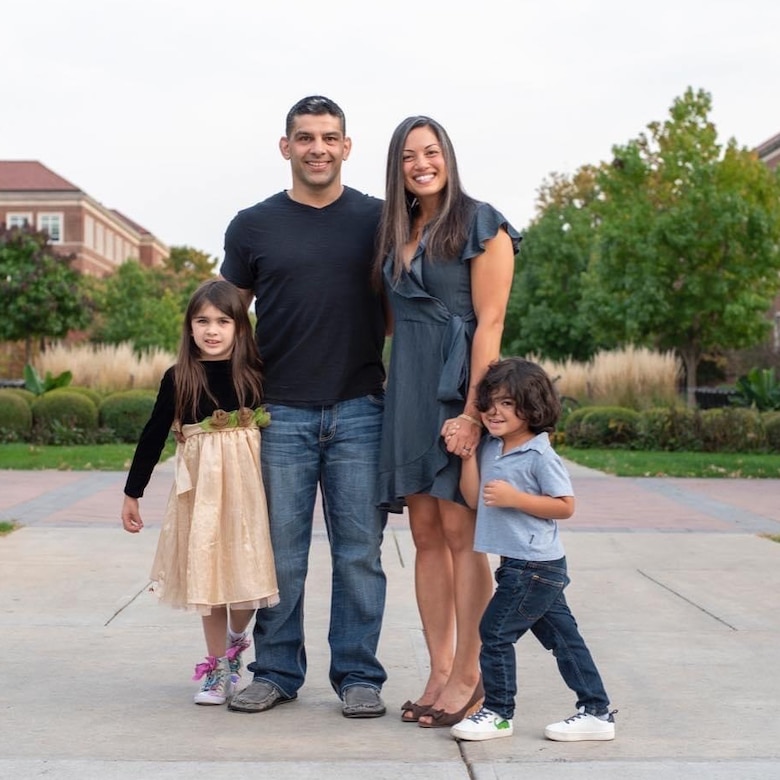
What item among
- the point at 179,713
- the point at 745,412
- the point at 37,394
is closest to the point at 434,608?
the point at 179,713

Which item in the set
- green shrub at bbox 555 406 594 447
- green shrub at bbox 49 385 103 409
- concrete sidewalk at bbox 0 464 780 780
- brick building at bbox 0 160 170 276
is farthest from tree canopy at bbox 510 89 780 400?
brick building at bbox 0 160 170 276

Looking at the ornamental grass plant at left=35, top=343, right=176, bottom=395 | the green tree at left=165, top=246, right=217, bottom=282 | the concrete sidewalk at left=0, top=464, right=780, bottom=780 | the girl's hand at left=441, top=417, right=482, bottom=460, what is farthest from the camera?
the green tree at left=165, top=246, right=217, bottom=282

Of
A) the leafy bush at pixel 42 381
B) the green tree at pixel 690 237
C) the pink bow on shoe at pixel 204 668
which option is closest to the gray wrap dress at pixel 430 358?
the pink bow on shoe at pixel 204 668

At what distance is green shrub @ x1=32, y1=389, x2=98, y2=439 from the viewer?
20609 millimetres

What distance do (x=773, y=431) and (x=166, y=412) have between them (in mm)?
15786

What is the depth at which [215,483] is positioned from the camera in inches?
179

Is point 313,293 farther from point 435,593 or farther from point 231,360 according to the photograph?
point 435,593

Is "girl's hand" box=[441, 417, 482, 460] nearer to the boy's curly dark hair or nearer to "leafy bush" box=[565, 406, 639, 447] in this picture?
the boy's curly dark hair

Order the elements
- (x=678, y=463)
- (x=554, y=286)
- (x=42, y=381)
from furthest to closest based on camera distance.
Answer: (x=554, y=286)
(x=42, y=381)
(x=678, y=463)

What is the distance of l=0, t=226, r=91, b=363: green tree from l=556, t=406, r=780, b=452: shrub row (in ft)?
91.8

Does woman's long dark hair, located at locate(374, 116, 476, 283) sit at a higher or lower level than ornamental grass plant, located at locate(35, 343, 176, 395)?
higher

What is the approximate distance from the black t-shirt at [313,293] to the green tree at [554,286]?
162 ft

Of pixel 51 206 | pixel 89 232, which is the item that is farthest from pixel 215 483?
pixel 89 232

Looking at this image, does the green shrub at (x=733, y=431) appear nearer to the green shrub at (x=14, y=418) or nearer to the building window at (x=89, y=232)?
the green shrub at (x=14, y=418)
